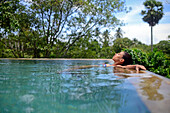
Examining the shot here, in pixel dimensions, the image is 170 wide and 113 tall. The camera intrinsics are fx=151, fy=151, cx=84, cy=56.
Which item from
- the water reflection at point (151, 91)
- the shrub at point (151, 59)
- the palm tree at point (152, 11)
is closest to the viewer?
the water reflection at point (151, 91)

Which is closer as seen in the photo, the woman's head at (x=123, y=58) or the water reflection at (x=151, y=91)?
the water reflection at (x=151, y=91)

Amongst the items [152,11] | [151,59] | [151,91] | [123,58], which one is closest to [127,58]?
[123,58]

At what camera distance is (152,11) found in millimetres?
31328

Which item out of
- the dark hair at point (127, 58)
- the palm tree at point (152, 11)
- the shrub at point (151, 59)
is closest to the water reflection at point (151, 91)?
the shrub at point (151, 59)

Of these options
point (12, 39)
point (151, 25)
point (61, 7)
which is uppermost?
point (151, 25)

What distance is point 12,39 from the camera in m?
13.4

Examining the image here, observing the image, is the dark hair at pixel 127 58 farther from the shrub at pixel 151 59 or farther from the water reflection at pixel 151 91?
the water reflection at pixel 151 91

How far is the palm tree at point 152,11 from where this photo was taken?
31125mm

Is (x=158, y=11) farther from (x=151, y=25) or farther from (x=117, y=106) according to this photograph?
(x=117, y=106)

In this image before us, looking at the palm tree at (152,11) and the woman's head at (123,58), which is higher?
the palm tree at (152,11)

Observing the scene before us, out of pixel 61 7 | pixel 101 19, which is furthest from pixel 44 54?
pixel 101 19

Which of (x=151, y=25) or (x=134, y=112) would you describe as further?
(x=151, y=25)

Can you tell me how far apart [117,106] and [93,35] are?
520 inches

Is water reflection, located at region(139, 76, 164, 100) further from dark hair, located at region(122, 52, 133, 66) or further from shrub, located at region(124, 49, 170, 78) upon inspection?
dark hair, located at region(122, 52, 133, 66)
